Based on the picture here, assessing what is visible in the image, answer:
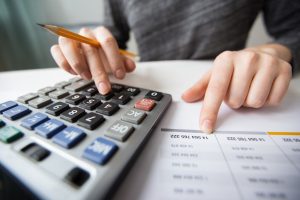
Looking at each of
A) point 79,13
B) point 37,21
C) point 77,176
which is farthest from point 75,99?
point 37,21

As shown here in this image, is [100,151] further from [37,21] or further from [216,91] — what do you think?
[37,21]

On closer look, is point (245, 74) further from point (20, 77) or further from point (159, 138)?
point (20, 77)

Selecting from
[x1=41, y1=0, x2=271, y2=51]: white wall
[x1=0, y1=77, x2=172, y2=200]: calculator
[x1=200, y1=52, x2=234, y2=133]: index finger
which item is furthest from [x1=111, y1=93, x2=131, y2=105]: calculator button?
[x1=41, y1=0, x2=271, y2=51]: white wall

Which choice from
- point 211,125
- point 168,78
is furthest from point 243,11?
point 211,125

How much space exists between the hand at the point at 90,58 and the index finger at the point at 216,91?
0.15 meters

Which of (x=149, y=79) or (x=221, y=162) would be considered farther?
(x=149, y=79)

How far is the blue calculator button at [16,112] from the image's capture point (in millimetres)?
207

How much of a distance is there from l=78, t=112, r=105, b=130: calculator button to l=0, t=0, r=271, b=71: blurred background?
949 millimetres

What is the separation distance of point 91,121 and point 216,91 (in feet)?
0.54

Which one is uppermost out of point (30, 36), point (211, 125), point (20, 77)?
point (30, 36)

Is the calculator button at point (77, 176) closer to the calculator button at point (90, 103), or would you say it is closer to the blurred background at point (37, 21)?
the calculator button at point (90, 103)

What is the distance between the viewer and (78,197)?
12 cm

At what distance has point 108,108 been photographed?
0.72 ft

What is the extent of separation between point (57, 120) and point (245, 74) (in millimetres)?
243
